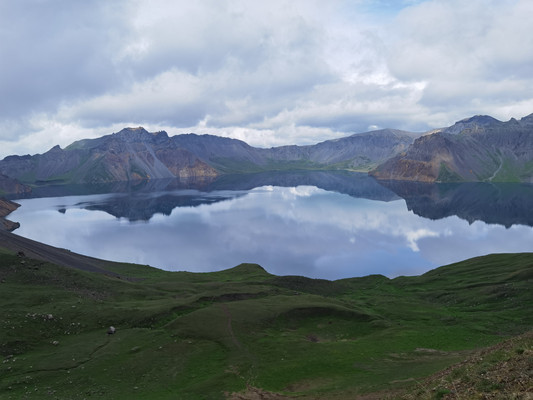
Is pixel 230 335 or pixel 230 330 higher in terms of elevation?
pixel 230 330

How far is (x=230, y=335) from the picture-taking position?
192ft

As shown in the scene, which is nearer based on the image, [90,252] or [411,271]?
[411,271]

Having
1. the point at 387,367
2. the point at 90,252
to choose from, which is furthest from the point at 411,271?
the point at 90,252

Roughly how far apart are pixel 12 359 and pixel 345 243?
5635 inches

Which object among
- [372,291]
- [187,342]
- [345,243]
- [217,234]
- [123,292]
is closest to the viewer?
[187,342]

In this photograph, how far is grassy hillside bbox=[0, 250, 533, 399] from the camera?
4259 centimetres

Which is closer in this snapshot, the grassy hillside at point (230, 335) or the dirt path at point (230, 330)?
the grassy hillside at point (230, 335)

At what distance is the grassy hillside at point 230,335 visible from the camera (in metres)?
42.6

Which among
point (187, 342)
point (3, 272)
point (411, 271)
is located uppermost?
point (3, 272)

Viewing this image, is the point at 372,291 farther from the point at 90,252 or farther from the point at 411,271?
the point at 90,252

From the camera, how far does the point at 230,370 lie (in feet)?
155

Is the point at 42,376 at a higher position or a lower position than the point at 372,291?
higher

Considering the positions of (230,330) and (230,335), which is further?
(230,330)

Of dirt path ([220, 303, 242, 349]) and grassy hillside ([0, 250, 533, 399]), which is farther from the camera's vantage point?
dirt path ([220, 303, 242, 349])
